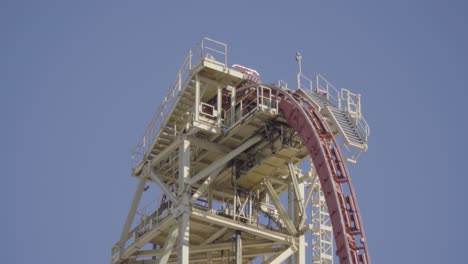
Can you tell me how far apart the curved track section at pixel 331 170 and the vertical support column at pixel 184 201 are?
193 inches

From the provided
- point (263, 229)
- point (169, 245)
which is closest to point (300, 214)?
point (263, 229)

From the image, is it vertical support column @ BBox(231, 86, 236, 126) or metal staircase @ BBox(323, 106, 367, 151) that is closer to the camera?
metal staircase @ BBox(323, 106, 367, 151)

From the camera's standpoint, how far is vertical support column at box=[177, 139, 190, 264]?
2557 inches

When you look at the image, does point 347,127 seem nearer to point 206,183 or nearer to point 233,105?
point 233,105

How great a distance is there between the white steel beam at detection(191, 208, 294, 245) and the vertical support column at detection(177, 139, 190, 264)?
1.63ft

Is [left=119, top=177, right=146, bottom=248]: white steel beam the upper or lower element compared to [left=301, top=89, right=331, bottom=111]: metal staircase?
lower

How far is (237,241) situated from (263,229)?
4.41ft

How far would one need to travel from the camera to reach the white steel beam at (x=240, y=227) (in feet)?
218

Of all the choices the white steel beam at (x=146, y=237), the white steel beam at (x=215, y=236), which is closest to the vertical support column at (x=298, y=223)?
the white steel beam at (x=215, y=236)

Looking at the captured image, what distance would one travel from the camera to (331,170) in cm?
6475

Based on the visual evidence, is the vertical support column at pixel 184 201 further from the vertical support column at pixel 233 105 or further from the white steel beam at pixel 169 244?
the vertical support column at pixel 233 105

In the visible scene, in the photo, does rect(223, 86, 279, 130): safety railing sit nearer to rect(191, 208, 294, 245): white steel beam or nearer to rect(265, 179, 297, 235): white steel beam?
rect(265, 179, 297, 235): white steel beam

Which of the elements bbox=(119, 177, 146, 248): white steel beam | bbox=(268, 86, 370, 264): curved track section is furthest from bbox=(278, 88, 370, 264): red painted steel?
bbox=(119, 177, 146, 248): white steel beam

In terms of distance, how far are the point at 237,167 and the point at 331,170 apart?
614 centimetres
